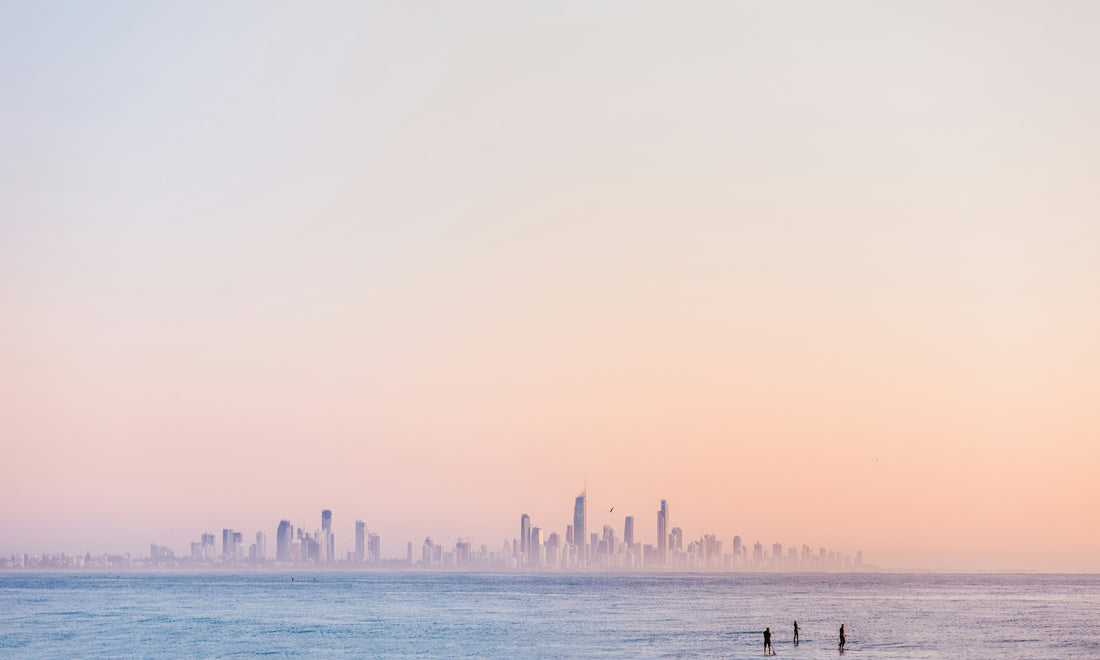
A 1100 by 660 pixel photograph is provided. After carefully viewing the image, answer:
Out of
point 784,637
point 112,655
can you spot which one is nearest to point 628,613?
point 784,637

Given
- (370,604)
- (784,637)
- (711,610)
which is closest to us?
(784,637)

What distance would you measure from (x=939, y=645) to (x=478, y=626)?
2012 inches

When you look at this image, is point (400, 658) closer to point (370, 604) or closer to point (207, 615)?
point (207, 615)

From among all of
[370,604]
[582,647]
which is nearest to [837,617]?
[582,647]

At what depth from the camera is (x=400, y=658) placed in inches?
3246

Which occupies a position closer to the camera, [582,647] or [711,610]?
[582,647]

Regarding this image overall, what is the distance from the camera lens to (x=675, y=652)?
82125 millimetres

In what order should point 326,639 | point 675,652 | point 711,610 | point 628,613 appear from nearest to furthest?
point 675,652, point 326,639, point 628,613, point 711,610

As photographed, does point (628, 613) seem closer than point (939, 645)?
No

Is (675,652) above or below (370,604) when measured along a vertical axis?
above

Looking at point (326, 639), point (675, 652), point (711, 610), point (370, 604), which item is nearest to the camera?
point (675, 652)

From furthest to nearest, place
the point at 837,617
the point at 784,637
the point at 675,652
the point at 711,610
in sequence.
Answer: the point at 711,610
the point at 837,617
the point at 784,637
the point at 675,652

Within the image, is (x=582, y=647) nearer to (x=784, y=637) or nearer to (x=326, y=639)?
(x=784, y=637)

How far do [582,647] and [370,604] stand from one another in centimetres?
10144
